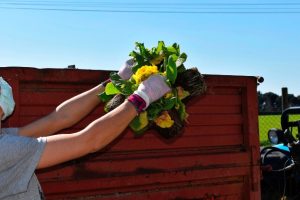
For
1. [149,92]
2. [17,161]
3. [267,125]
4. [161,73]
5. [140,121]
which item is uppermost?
[267,125]

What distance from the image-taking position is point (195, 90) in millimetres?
2639

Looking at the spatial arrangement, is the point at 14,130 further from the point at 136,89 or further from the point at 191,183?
the point at 191,183

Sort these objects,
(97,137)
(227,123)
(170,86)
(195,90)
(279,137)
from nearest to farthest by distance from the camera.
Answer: (97,137) < (170,86) < (195,90) < (227,123) < (279,137)

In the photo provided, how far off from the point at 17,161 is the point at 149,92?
630 millimetres

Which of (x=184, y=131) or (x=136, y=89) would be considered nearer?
(x=136, y=89)

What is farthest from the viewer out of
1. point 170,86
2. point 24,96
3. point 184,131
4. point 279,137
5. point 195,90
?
point 279,137

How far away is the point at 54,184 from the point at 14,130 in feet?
2.19

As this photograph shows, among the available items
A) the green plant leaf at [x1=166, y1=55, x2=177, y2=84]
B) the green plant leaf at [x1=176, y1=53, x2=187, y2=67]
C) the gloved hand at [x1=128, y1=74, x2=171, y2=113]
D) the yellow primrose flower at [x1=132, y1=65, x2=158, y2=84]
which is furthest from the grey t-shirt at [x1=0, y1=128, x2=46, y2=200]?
the green plant leaf at [x1=176, y1=53, x2=187, y2=67]

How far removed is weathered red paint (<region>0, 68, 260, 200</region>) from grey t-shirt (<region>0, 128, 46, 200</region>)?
94 centimetres

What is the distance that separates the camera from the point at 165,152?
12.2ft

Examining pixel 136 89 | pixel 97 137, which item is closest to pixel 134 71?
pixel 136 89

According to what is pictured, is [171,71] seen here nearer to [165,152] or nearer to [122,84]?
[122,84]

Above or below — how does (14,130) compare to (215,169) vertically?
above

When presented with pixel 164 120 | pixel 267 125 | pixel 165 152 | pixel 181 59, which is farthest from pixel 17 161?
pixel 267 125
